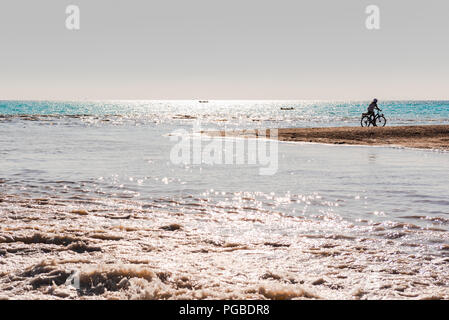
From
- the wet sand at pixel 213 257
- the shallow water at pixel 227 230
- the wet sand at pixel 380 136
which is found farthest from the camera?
the wet sand at pixel 380 136

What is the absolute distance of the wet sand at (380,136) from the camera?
2542 centimetres

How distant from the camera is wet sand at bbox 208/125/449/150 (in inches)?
1001

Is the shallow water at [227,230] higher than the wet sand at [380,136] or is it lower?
lower

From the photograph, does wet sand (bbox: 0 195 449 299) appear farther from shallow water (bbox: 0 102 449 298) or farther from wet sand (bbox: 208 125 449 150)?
wet sand (bbox: 208 125 449 150)

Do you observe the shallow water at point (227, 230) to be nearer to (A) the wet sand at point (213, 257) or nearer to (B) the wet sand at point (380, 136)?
(A) the wet sand at point (213, 257)

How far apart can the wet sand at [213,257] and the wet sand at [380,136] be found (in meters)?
18.2

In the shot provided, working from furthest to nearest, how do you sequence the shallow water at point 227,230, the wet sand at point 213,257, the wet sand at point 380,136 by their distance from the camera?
the wet sand at point 380,136 → the shallow water at point 227,230 → the wet sand at point 213,257

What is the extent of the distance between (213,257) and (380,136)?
25225mm

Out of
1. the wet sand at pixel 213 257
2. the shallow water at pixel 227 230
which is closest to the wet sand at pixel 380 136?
the shallow water at pixel 227 230

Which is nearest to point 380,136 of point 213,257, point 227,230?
point 227,230

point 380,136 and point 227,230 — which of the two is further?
point 380,136

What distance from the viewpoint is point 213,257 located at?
627cm

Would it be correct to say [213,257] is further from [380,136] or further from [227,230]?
[380,136]

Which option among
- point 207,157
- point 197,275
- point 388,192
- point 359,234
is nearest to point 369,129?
point 207,157
